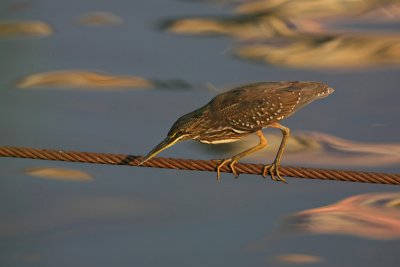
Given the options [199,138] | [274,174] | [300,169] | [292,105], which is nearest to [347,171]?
[300,169]

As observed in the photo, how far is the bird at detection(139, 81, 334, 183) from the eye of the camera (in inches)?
226

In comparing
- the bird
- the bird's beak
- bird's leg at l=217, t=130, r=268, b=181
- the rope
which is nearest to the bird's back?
the bird

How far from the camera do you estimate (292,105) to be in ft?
18.8

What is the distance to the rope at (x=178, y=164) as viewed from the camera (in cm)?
451

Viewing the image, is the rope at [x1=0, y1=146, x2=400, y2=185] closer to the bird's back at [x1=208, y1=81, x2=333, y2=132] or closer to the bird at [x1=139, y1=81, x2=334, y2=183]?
the bird at [x1=139, y1=81, x2=334, y2=183]

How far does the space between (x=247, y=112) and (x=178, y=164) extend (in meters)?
1.34

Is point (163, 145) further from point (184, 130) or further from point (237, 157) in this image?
point (237, 157)

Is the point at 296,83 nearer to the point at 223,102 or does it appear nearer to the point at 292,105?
the point at 292,105

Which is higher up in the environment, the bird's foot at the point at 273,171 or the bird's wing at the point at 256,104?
the bird's wing at the point at 256,104

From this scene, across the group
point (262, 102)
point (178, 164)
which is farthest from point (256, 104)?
point (178, 164)

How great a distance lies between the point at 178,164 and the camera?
4.65 meters

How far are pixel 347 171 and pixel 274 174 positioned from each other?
0.90 meters

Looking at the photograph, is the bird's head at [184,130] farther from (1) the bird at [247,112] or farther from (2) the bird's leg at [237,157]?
(2) the bird's leg at [237,157]

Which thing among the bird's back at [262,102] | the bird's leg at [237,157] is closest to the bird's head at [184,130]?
the bird's back at [262,102]
